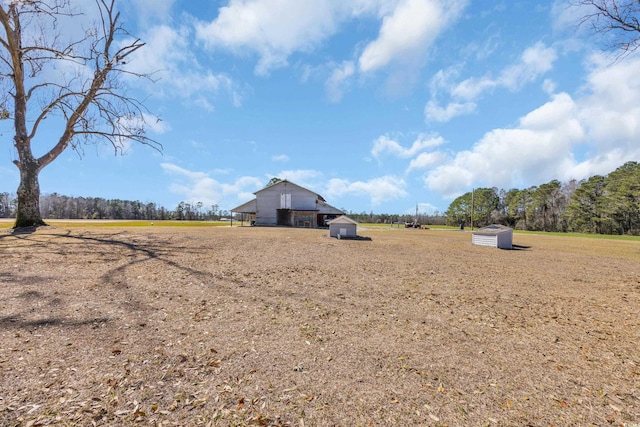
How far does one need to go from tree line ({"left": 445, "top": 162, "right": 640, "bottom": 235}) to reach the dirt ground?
4893 centimetres

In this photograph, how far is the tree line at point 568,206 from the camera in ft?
155

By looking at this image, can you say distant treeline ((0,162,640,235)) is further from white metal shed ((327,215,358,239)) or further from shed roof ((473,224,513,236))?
white metal shed ((327,215,358,239))

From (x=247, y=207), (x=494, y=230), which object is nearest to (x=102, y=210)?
(x=247, y=207)

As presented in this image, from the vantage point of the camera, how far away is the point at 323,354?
14.1ft

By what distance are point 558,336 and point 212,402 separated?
614cm

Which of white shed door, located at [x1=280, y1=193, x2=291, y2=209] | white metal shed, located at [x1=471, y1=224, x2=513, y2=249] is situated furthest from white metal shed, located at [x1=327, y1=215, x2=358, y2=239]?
white shed door, located at [x1=280, y1=193, x2=291, y2=209]

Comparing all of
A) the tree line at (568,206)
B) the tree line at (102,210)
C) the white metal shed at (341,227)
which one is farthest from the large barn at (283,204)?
the tree line at (102,210)

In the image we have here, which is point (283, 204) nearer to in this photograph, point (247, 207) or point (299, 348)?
point (247, 207)

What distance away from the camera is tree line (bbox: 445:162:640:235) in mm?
47219

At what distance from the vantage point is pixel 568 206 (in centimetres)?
5581

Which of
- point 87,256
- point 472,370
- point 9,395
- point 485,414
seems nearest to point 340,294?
point 472,370

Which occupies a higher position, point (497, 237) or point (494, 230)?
point (494, 230)

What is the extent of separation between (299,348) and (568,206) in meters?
71.8

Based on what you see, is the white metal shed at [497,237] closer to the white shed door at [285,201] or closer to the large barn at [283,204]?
the large barn at [283,204]
